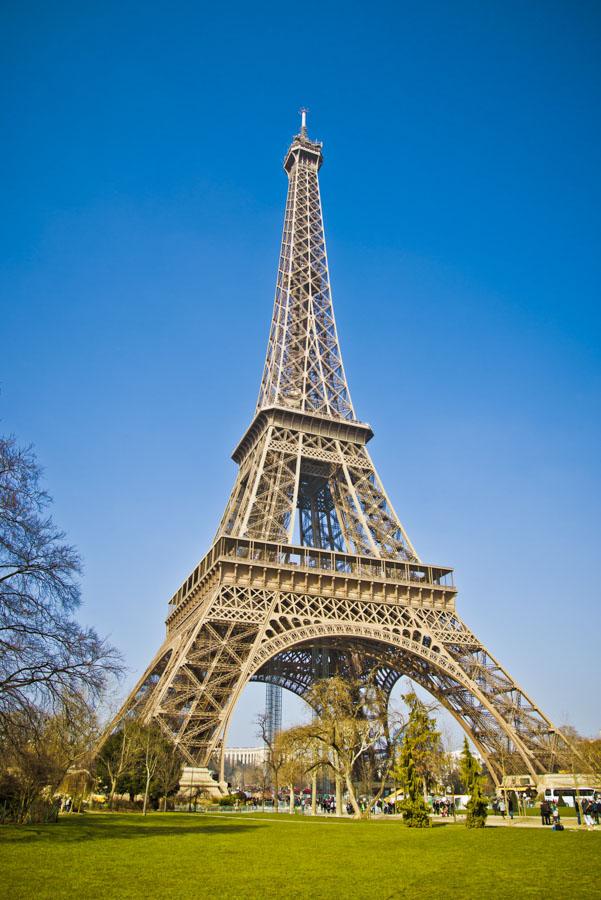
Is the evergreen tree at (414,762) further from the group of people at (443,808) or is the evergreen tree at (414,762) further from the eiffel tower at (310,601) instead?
the group of people at (443,808)

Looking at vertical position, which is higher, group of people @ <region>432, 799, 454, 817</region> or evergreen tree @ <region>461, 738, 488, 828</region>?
evergreen tree @ <region>461, 738, 488, 828</region>

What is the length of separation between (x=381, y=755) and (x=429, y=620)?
1388 cm

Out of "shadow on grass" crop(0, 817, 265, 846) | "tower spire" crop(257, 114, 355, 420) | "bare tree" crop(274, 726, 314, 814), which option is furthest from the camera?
"tower spire" crop(257, 114, 355, 420)

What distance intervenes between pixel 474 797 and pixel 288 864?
1386cm

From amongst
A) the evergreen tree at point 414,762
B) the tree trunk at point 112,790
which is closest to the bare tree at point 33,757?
the tree trunk at point 112,790

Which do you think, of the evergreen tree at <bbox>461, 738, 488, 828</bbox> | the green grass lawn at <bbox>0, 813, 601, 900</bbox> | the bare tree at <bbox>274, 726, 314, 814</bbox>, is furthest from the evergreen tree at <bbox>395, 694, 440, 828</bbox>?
the bare tree at <bbox>274, 726, 314, 814</bbox>

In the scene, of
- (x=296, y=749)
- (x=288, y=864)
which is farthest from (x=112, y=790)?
(x=288, y=864)

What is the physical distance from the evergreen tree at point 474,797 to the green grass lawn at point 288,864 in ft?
12.5

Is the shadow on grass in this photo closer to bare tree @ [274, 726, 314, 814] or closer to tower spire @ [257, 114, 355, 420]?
bare tree @ [274, 726, 314, 814]

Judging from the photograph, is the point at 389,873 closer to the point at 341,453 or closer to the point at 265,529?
the point at 265,529

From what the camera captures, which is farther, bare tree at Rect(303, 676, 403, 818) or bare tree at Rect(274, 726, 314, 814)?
bare tree at Rect(274, 726, 314, 814)

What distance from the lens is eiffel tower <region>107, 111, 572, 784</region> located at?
116 feet

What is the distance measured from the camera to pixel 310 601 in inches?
1581

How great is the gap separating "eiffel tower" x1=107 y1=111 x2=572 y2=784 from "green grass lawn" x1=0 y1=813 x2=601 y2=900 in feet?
49.9
